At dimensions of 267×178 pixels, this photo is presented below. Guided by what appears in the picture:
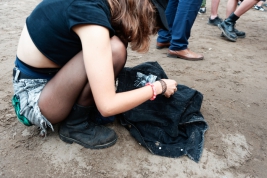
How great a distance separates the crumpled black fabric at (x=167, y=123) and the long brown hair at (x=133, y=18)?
37 centimetres

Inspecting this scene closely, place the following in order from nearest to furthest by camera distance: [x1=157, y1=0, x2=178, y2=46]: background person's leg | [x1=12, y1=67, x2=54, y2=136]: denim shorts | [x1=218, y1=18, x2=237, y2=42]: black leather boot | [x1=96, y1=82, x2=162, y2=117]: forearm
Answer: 1. [x1=96, y1=82, x2=162, y2=117]: forearm
2. [x1=12, y1=67, x2=54, y2=136]: denim shorts
3. [x1=157, y1=0, x2=178, y2=46]: background person's leg
4. [x1=218, y1=18, x2=237, y2=42]: black leather boot

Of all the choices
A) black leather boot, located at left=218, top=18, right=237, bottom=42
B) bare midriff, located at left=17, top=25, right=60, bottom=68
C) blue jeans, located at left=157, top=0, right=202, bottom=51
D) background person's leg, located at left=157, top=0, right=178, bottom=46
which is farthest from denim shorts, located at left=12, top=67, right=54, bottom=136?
black leather boot, located at left=218, top=18, right=237, bottom=42

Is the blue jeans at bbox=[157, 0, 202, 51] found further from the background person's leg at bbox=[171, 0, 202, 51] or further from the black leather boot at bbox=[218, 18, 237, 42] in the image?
the black leather boot at bbox=[218, 18, 237, 42]

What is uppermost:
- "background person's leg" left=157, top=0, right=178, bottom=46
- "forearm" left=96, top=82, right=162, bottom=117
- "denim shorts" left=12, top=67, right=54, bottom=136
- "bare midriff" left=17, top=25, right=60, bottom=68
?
"bare midriff" left=17, top=25, right=60, bottom=68

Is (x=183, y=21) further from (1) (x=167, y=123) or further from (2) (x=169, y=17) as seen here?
(1) (x=167, y=123)

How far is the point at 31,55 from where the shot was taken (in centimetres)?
114

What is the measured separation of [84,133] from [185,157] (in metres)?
0.53

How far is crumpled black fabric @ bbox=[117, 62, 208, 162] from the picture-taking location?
1.32 m

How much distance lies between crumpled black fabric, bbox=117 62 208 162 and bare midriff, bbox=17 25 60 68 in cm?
45

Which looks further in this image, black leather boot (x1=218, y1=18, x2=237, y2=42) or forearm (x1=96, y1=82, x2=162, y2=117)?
black leather boot (x1=218, y1=18, x2=237, y2=42)

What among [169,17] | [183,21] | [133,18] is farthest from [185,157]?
[169,17]

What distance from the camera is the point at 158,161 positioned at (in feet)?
4.17

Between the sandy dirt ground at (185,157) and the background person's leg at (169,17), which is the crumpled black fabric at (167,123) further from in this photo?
the background person's leg at (169,17)

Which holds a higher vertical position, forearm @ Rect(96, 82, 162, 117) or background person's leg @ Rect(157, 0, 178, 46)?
forearm @ Rect(96, 82, 162, 117)
